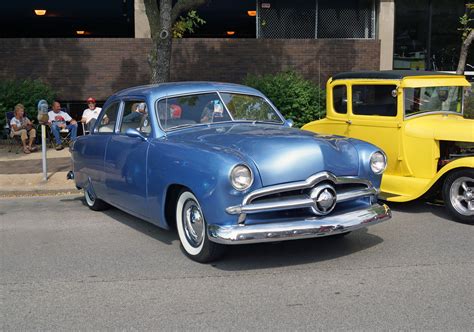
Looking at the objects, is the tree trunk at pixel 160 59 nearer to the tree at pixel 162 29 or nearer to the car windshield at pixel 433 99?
the tree at pixel 162 29

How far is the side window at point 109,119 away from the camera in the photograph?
6.86m

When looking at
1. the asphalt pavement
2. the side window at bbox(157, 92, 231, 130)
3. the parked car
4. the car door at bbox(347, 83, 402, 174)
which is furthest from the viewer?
the car door at bbox(347, 83, 402, 174)

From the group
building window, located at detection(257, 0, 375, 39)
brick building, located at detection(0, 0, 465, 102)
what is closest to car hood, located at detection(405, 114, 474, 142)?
brick building, located at detection(0, 0, 465, 102)

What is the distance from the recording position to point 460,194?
673 centimetres

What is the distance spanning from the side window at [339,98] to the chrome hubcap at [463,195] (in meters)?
2.16

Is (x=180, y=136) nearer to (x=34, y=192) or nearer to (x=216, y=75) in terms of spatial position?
(x=34, y=192)

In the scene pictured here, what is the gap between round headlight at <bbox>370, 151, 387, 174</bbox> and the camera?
17.8 feet

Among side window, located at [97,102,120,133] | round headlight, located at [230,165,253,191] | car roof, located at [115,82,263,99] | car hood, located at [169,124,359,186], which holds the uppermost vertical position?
car roof, located at [115,82,263,99]

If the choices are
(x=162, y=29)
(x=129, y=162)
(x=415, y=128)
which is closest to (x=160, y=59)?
(x=162, y=29)

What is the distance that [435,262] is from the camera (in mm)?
5195

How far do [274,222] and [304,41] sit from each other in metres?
12.0

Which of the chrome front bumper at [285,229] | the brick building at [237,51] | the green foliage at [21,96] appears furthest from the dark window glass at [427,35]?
the chrome front bumper at [285,229]

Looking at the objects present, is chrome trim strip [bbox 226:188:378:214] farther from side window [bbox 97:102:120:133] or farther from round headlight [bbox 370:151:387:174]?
side window [bbox 97:102:120:133]

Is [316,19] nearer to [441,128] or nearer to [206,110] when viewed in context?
[441,128]
